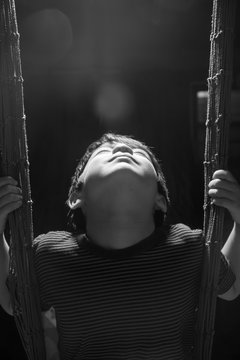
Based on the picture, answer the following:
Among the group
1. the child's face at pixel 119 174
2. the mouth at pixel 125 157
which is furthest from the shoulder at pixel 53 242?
the mouth at pixel 125 157

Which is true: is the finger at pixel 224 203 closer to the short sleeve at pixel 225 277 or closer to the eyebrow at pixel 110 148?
the short sleeve at pixel 225 277

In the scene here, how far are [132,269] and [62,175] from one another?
92cm

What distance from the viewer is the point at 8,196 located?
111 cm

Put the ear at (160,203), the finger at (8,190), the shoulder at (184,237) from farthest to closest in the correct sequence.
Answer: the ear at (160,203) → the shoulder at (184,237) → the finger at (8,190)

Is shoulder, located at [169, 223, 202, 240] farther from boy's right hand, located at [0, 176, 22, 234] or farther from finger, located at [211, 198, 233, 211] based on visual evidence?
boy's right hand, located at [0, 176, 22, 234]

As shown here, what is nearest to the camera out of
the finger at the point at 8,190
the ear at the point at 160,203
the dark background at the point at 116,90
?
the finger at the point at 8,190

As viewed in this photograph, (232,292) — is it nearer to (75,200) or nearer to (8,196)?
(75,200)

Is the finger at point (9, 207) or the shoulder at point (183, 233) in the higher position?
the finger at point (9, 207)

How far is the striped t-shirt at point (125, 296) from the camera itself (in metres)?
1.15

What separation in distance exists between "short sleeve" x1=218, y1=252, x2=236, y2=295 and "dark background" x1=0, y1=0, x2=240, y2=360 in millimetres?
700

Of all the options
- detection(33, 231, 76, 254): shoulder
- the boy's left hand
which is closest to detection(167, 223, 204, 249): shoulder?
the boy's left hand

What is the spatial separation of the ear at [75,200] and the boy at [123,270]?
7cm

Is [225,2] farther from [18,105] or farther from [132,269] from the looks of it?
[132,269]

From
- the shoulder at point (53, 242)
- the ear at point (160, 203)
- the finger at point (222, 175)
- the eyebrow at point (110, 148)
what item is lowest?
the shoulder at point (53, 242)
